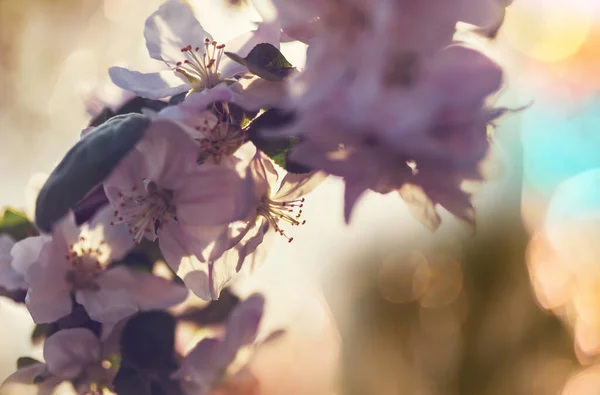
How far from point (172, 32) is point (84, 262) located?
0.53ft

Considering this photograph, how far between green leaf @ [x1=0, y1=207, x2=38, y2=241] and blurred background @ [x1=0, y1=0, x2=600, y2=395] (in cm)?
1

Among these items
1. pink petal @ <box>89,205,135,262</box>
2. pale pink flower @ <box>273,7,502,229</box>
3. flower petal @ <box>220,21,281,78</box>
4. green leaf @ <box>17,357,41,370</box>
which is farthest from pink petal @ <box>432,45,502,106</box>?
green leaf @ <box>17,357,41,370</box>

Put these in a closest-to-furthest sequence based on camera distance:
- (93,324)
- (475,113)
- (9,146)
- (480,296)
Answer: (475,113), (93,324), (9,146), (480,296)

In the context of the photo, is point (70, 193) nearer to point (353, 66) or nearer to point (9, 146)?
point (353, 66)

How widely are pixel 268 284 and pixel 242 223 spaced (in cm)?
15

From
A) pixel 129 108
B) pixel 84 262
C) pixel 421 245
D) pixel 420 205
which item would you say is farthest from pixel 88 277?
pixel 421 245

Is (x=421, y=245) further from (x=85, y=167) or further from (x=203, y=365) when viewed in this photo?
(x=85, y=167)

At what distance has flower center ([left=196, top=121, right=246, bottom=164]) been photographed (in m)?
0.29

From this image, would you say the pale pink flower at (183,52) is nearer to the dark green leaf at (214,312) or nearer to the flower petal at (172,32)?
the flower petal at (172,32)

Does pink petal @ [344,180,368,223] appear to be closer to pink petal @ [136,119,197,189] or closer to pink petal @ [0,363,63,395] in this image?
pink petal @ [136,119,197,189]

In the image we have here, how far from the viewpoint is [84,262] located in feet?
1.14

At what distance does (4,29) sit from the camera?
46.2 inches

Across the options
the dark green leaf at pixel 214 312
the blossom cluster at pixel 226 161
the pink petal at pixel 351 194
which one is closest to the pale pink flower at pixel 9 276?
the blossom cluster at pixel 226 161

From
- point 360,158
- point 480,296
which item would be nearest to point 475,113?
point 360,158
